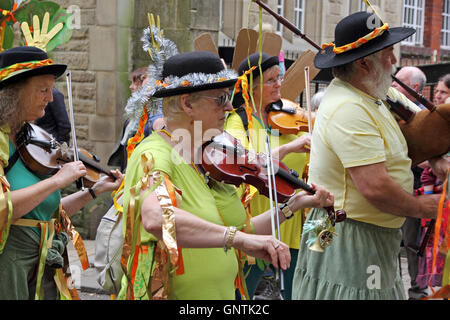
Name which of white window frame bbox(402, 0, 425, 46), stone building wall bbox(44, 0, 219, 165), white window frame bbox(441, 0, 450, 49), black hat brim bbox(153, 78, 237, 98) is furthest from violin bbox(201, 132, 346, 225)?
white window frame bbox(441, 0, 450, 49)

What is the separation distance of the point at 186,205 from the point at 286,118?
7.46 feet

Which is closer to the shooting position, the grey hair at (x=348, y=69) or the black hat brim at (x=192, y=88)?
the black hat brim at (x=192, y=88)

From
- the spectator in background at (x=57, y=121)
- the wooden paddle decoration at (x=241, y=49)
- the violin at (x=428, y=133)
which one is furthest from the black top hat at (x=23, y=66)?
the spectator in background at (x=57, y=121)

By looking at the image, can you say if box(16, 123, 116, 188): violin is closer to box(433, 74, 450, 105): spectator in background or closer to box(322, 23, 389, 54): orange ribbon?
box(322, 23, 389, 54): orange ribbon

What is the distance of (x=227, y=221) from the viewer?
282 cm

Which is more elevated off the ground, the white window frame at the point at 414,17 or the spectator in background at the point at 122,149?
the white window frame at the point at 414,17

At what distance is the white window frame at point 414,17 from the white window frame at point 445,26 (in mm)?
838

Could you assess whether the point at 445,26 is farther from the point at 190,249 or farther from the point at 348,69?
the point at 190,249

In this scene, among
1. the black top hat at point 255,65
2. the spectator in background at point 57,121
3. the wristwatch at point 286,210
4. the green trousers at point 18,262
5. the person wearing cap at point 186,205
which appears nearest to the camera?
the person wearing cap at point 186,205

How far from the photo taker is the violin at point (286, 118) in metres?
4.78

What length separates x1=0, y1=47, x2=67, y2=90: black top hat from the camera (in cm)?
319

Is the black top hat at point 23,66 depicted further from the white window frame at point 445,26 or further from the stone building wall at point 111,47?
the white window frame at point 445,26
